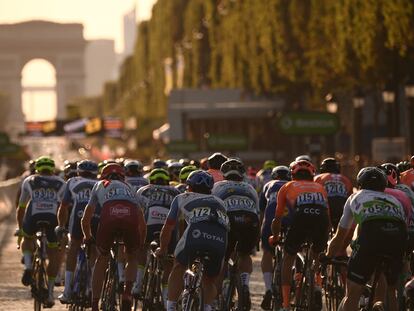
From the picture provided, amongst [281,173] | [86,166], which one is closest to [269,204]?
[281,173]

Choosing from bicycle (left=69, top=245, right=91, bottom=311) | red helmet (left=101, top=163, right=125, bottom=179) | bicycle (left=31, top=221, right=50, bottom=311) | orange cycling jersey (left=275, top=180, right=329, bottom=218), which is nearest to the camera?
orange cycling jersey (left=275, top=180, right=329, bottom=218)

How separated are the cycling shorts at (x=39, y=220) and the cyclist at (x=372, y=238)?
6209mm

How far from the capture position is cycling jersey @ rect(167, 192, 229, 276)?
40.5 feet

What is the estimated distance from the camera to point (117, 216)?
14.0 metres

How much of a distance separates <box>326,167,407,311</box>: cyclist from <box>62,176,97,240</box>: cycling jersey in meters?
5.09

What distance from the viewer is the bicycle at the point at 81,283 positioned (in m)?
15.3

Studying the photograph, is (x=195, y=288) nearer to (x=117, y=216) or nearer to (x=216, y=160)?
(x=117, y=216)

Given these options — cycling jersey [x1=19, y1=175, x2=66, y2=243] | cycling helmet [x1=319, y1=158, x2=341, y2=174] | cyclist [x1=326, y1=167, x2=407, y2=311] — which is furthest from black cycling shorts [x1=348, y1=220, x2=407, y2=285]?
cycling jersey [x1=19, y1=175, x2=66, y2=243]

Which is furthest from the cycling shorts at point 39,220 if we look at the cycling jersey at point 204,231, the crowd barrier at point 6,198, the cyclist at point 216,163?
the crowd barrier at point 6,198

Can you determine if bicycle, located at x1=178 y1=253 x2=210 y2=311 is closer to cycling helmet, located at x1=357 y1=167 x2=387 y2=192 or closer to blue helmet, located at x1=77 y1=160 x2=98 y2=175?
cycling helmet, located at x1=357 y1=167 x2=387 y2=192

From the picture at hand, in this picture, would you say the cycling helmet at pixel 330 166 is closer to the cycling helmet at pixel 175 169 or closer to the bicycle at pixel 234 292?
the bicycle at pixel 234 292

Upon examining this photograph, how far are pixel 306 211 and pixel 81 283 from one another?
2.52 m

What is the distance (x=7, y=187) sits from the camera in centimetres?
4878

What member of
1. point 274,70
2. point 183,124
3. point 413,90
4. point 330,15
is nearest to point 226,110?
point 183,124
